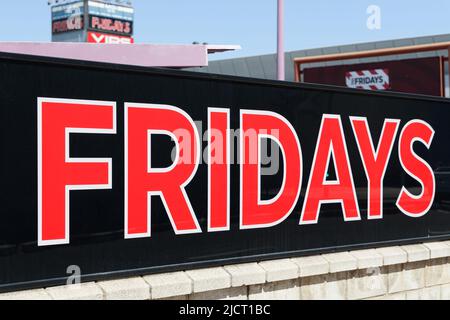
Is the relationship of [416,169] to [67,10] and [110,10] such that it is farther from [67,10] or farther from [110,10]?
[67,10]

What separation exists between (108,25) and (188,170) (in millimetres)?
110075

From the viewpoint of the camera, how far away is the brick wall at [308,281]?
6.00 metres

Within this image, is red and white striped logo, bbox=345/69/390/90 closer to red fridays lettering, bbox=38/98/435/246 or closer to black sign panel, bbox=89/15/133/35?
red fridays lettering, bbox=38/98/435/246

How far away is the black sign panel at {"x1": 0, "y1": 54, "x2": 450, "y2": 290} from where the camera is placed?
5609mm

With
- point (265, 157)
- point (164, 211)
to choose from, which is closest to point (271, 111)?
point (265, 157)

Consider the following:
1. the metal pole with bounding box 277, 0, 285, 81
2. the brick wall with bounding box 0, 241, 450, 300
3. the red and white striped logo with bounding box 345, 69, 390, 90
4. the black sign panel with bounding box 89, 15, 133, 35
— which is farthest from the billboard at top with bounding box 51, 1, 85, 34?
the brick wall with bounding box 0, 241, 450, 300

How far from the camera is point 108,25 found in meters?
113

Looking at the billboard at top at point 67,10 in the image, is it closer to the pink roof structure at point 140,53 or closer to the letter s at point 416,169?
the pink roof structure at point 140,53

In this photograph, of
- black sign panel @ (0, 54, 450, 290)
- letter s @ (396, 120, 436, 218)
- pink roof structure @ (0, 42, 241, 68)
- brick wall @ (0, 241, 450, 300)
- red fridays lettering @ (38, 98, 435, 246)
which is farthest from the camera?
pink roof structure @ (0, 42, 241, 68)

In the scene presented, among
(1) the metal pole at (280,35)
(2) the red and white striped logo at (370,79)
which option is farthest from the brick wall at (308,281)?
(2) the red and white striped logo at (370,79)

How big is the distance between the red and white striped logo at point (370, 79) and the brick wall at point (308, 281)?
80.8ft

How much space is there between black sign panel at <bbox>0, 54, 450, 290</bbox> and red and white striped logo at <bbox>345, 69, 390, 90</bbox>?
2444 centimetres
